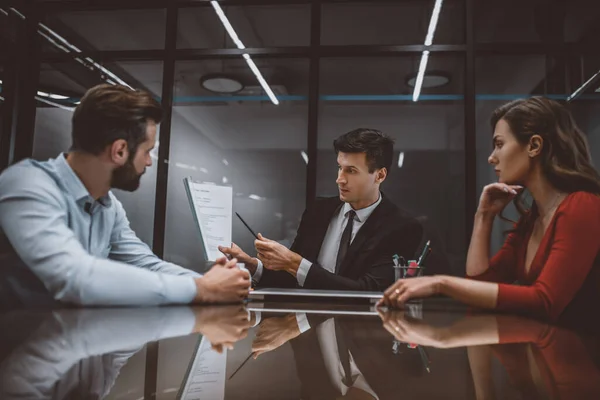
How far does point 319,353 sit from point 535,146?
1.37 m

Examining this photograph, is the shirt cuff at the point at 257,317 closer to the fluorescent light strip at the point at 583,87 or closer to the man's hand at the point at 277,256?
the man's hand at the point at 277,256

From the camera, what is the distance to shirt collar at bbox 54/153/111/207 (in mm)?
1375

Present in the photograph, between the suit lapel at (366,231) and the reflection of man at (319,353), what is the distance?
1.37 metres

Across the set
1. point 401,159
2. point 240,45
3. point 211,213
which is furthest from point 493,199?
point 240,45

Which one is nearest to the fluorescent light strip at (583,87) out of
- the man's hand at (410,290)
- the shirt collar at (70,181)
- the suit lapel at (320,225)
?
the suit lapel at (320,225)

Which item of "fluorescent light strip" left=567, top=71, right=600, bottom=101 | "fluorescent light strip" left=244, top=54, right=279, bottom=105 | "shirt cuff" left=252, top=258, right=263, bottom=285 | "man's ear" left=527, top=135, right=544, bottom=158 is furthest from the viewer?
"fluorescent light strip" left=244, top=54, right=279, bottom=105

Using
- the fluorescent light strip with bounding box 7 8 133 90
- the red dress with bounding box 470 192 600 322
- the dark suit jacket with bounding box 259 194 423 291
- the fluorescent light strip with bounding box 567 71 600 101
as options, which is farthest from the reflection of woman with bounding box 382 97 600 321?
the fluorescent light strip with bounding box 7 8 133 90

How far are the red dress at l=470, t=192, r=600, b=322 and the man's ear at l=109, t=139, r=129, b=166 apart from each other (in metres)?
1.25

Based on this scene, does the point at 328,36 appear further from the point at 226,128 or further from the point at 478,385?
the point at 478,385

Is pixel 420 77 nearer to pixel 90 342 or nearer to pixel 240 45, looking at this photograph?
pixel 240 45

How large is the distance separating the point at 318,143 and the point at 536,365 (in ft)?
10.5

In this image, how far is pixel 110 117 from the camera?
146 cm

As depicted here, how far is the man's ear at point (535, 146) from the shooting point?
1627 mm

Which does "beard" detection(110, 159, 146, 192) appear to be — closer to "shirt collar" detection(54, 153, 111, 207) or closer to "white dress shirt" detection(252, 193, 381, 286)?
"shirt collar" detection(54, 153, 111, 207)
